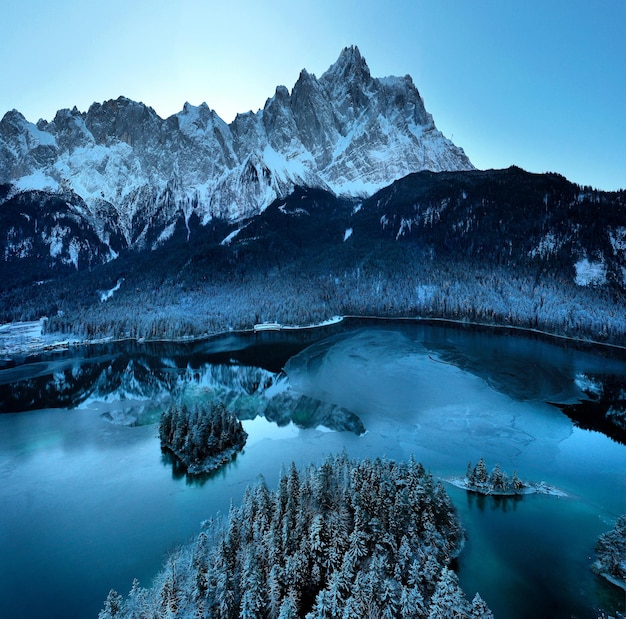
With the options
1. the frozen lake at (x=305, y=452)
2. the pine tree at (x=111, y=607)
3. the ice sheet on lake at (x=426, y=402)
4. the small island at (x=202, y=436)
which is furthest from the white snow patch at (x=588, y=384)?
the pine tree at (x=111, y=607)

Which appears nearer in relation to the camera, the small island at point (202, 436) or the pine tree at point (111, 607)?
the pine tree at point (111, 607)

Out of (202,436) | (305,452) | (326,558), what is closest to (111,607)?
(326,558)

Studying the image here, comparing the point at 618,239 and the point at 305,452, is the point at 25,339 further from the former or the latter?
the point at 618,239

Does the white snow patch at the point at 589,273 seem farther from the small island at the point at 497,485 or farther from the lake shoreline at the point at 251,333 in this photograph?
the small island at the point at 497,485

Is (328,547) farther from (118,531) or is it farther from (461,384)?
(461,384)

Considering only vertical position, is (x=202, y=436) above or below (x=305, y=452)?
above
